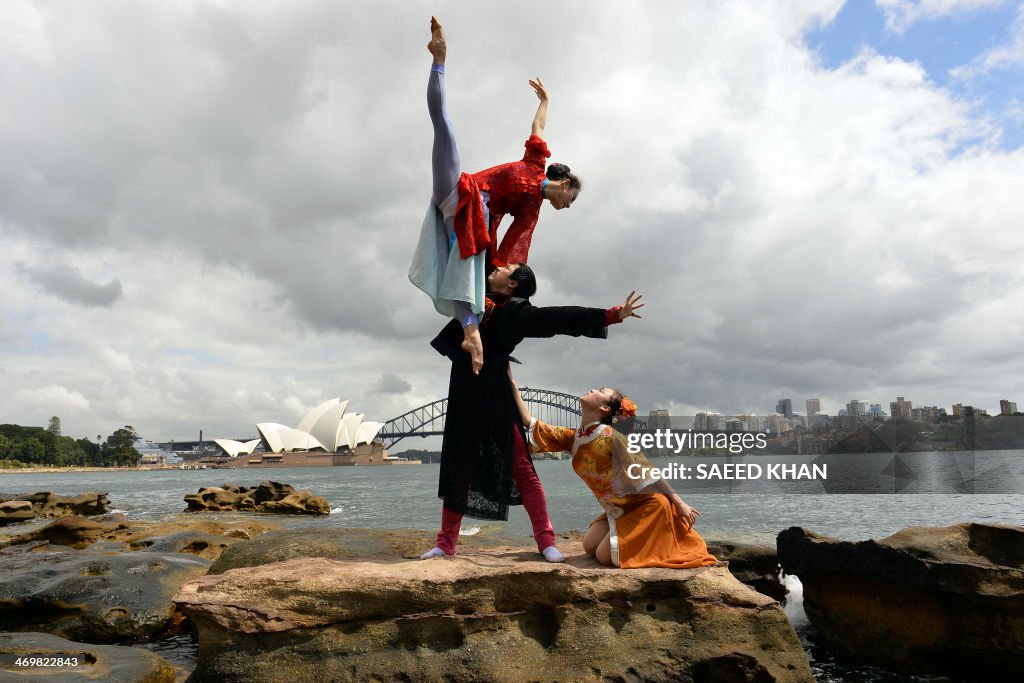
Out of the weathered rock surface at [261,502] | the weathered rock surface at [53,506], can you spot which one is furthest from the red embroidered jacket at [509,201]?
the weathered rock surface at [53,506]

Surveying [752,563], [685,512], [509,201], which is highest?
[509,201]

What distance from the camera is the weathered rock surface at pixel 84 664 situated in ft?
10.9

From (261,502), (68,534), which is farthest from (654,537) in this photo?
(261,502)

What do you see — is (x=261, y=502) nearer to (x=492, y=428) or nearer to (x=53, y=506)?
(x=53, y=506)

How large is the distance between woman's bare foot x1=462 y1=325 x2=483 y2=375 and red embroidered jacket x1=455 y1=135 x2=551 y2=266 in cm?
47

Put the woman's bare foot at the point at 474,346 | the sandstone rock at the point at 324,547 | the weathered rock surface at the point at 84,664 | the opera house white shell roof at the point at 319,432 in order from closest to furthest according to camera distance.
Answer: the weathered rock surface at the point at 84,664 < the woman's bare foot at the point at 474,346 < the sandstone rock at the point at 324,547 < the opera house white shell roof at the point at 319,432

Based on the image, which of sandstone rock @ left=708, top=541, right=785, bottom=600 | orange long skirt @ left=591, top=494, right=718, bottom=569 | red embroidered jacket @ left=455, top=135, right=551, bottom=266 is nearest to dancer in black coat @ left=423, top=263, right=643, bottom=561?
red embroidered jacket @ left=455, top=135, right=551, bottom=266

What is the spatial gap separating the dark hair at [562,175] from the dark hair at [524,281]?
601 mm

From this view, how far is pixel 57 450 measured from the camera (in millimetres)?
86188

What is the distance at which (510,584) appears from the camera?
11.0 feet

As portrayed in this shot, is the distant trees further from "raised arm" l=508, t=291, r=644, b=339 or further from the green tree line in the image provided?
"raised arm" l=508, t=291, r=644, b=339

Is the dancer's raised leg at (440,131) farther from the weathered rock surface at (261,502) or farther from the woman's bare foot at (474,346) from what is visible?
the weathered rock surface at (261,502)

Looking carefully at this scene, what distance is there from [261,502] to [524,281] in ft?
68.8

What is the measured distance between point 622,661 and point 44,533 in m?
10.9
